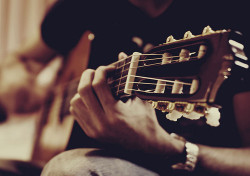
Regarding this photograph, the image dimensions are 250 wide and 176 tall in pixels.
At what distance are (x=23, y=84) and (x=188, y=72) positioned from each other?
1.39 metres

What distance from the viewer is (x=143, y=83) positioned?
1.61ft

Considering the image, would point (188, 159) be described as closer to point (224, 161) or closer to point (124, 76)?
point (224, 161)

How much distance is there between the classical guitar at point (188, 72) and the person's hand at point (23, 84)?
113 centimetres

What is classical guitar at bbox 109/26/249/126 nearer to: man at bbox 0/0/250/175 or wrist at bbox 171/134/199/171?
man at bbox 0/0/250/175

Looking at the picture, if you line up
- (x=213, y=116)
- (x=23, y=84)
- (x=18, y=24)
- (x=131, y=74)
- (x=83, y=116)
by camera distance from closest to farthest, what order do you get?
(x=213, y=116), (x=131, y=74), (x=83, y=116), (x=23, y=84), (x=18, y=24)

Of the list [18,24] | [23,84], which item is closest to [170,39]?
[23,84]

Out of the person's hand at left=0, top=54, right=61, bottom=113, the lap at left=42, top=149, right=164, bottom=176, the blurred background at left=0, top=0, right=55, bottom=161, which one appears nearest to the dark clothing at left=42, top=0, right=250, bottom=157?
the lap at left=42, top=149, right=164, bottom=176

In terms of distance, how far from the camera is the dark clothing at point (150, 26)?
532 mm

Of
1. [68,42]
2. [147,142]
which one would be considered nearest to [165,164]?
[147,142]

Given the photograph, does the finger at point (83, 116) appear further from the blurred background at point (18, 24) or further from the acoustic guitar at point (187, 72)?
the blurred background at point (18, 24)

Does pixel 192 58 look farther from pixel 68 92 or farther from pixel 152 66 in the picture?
pixel 68 92

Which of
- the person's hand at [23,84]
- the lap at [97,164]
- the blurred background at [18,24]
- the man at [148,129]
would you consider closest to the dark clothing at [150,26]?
the man at [148,129]

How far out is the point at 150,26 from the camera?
719mm

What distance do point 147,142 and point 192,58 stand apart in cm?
25
